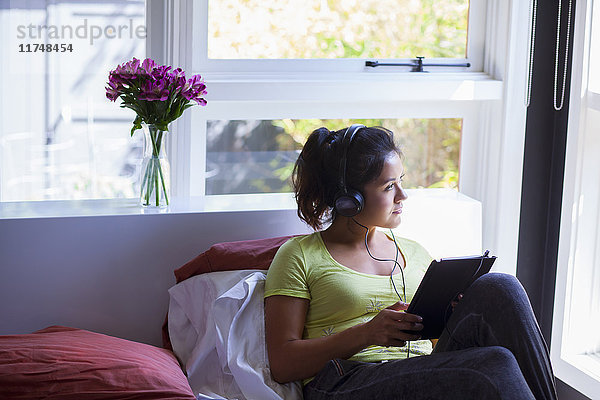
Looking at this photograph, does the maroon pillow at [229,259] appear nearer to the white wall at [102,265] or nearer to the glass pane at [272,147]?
the white wall at [102,265]

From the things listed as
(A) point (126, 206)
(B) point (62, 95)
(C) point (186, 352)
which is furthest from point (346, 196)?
(B) point (62, 95)

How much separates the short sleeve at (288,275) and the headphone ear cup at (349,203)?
143 millimetres

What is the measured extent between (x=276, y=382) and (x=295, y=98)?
1061 mm

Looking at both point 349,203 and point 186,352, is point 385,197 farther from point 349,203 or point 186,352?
point 186,352

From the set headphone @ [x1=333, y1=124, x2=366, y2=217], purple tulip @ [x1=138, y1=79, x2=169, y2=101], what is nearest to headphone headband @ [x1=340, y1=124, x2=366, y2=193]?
headphone @ [x1=333, y1=124, x2=366, y2=217]

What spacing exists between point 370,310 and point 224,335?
35 centimetres

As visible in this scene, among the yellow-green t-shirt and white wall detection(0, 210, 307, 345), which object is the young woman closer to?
the yellow-green t-shirt

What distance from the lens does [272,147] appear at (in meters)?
2.66

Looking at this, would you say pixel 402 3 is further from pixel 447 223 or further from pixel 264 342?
pixel 264 342

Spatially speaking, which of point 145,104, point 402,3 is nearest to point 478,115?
point 402,3

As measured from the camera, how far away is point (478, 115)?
9.25ft

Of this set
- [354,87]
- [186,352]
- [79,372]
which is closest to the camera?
[79,372]

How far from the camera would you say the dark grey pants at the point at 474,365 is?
4.80 ft

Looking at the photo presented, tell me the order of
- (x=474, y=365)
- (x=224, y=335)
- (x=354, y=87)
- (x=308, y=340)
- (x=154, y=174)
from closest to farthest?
(x=474, y=365) → (x=308, y=340) → (x=224, y=335) → (x=154, y=174) → (x=354, y=87)
